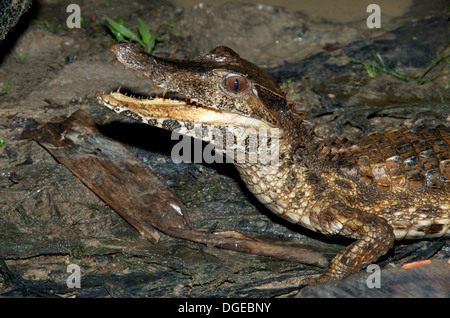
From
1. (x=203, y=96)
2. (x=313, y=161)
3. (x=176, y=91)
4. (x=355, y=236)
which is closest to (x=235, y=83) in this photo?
(x=203, y=96)

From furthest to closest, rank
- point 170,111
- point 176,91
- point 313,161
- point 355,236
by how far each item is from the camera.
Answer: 1. point 313,161
2. point 355,236
3. point 170,111
4. point 176,91

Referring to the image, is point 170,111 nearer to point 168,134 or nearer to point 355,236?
point 168,134

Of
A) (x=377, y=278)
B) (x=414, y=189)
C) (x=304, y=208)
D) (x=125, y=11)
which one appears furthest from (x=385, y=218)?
(x=125, y=11)

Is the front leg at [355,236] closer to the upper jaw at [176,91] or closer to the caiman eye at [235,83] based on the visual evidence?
the upper jaw at [176,91]

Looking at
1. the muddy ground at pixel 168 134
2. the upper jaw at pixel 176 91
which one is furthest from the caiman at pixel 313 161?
the muddy ground at pixel 168 134

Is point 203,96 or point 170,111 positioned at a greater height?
point 203,96

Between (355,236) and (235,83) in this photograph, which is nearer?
(235,83)

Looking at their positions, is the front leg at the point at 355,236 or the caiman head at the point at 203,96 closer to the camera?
the caiman head at the point at 203,96

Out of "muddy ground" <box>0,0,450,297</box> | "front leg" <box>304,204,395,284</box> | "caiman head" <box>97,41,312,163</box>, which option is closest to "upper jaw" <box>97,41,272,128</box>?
"caiman head" <box>97,41,312,163</box>
